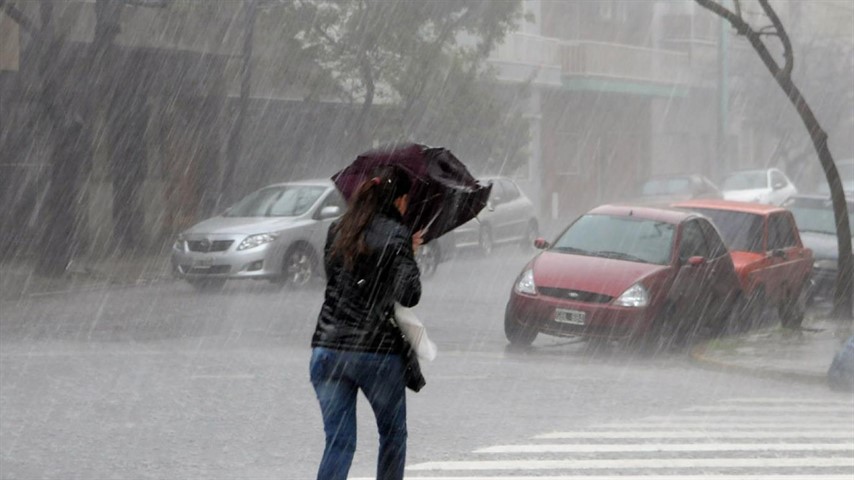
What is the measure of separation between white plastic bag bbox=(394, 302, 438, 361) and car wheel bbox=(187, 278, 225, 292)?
52.1 feet

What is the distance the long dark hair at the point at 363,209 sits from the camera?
230 inches

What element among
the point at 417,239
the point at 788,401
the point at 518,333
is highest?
the point at 417,239

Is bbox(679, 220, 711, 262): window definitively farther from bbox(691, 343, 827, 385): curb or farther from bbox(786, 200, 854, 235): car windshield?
bbox(786, 200, 854, 235): car windshield

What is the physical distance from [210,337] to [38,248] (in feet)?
31.9

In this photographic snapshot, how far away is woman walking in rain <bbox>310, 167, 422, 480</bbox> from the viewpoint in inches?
230

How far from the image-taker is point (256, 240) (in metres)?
21.3

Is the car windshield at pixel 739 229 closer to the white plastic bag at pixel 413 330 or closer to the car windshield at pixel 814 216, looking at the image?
the car windshield at pixel 814 216

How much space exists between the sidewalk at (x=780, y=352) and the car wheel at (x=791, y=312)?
0.11 m

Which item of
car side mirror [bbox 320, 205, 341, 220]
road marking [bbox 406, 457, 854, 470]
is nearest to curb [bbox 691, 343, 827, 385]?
road marking [bbox 406, 457, 854, 470]

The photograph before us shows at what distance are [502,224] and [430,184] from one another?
2417cm

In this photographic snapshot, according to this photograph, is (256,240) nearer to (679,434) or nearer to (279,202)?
(279,202)

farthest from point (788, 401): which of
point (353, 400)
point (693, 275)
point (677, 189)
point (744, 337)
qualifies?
point (677, 189)

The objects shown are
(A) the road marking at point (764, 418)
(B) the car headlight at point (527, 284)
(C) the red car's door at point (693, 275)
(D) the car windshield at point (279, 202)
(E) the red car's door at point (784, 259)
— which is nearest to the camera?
(A) the road marking at point (764, 418)

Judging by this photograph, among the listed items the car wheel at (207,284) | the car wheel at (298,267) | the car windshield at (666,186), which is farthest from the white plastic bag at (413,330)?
the car windshield at (666,186)
